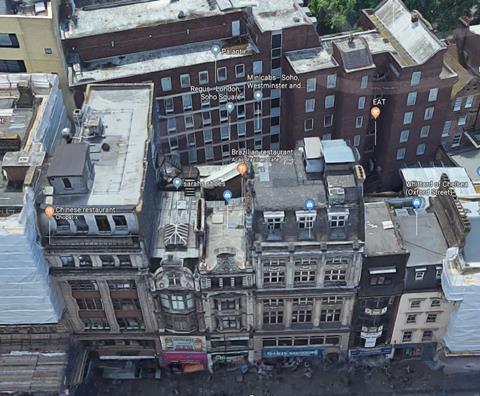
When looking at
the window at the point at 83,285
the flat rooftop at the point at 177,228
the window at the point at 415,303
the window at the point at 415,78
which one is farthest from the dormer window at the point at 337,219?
the window at the point at 415,78

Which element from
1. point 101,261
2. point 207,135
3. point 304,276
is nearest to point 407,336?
point 304,276

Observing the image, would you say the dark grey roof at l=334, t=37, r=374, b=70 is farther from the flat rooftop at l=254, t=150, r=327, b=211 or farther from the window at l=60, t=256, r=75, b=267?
the window at l=60, t=256, r=75, b=267

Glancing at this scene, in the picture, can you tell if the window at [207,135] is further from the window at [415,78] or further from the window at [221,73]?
the window at [415,78]

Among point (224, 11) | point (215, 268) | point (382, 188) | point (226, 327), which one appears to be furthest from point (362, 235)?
point (224, 11)

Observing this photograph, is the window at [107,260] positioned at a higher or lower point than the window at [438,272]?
higher

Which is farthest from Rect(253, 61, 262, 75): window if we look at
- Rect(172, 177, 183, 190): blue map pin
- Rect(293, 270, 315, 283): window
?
Rect(293, 270, 315, 283): window

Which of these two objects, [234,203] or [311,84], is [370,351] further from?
[311,84]
